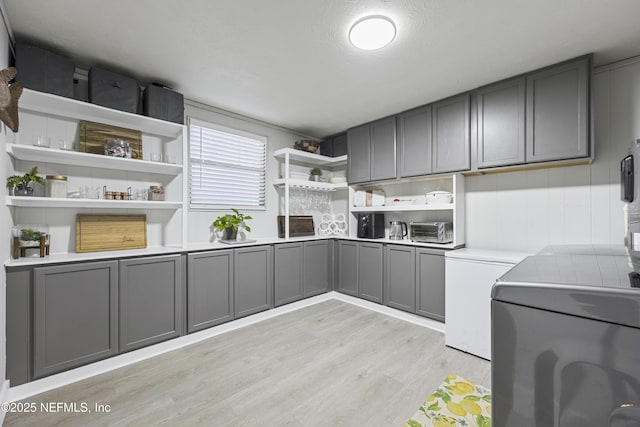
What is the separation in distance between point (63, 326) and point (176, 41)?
2.26 m

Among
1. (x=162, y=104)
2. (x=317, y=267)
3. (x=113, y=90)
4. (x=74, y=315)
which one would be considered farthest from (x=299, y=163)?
(x=74, y=315)

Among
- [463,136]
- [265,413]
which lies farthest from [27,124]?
[463,136]

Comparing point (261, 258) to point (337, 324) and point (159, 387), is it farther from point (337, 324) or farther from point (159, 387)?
point (159, 387)

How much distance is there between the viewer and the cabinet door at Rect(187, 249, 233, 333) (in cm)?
271

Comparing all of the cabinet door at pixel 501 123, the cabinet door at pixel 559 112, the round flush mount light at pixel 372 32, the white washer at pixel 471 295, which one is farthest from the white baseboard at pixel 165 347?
the round flush mount light at pixel 372 32

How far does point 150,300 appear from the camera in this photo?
2.45 metres

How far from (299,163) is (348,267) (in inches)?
68.8

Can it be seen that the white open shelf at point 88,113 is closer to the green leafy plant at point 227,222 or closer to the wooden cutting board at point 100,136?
the wooden cutting board at point 100,136

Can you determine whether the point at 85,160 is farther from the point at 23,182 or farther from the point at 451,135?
the point at 451,135

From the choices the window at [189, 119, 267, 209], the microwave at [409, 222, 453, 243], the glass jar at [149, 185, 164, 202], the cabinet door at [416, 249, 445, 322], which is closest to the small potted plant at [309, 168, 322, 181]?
the window at [189, 119, 267, 209]

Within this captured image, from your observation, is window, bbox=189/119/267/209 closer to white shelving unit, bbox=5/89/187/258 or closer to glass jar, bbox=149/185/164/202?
white shelving unit, bbox=5/89/187/258

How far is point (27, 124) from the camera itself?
7.43 ft

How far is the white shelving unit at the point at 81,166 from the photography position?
7.18 ft

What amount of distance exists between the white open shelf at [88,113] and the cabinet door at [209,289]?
1294mm
